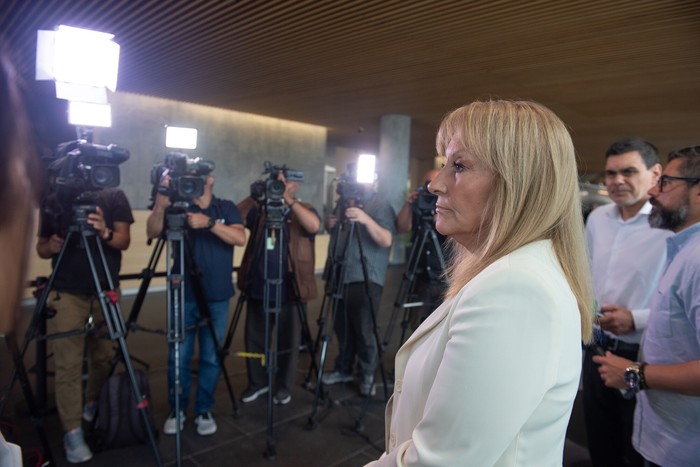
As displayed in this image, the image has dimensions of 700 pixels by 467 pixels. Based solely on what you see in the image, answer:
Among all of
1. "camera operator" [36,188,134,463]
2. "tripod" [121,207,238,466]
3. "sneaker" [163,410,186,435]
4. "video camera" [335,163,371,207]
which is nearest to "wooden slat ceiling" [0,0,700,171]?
"camera operator" [36,188,134,463]

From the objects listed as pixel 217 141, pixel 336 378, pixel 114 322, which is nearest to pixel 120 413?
pixel 114 322

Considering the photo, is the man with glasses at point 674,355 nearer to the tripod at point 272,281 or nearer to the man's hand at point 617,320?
the man's hand at point 617,320

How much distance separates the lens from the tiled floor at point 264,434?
2336 millimetres

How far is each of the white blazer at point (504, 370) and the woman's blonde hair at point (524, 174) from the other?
0.06 m

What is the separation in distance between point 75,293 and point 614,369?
101 inches

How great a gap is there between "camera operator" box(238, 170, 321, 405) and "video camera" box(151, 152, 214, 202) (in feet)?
1.81

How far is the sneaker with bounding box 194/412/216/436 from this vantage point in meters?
2.55

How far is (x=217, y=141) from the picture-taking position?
4129mm

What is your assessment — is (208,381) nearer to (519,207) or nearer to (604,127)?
(519,207)

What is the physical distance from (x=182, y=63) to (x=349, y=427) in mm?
3942

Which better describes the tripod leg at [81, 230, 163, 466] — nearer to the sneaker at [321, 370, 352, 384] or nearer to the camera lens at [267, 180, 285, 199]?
the camera lens at [267, 180, 285, 199]

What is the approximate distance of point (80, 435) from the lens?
88.9 inches

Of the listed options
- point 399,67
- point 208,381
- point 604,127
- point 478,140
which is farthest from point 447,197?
point 604,127

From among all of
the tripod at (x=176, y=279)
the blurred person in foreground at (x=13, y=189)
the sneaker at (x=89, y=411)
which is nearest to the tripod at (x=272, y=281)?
the tripod at (x=176, y=279)
